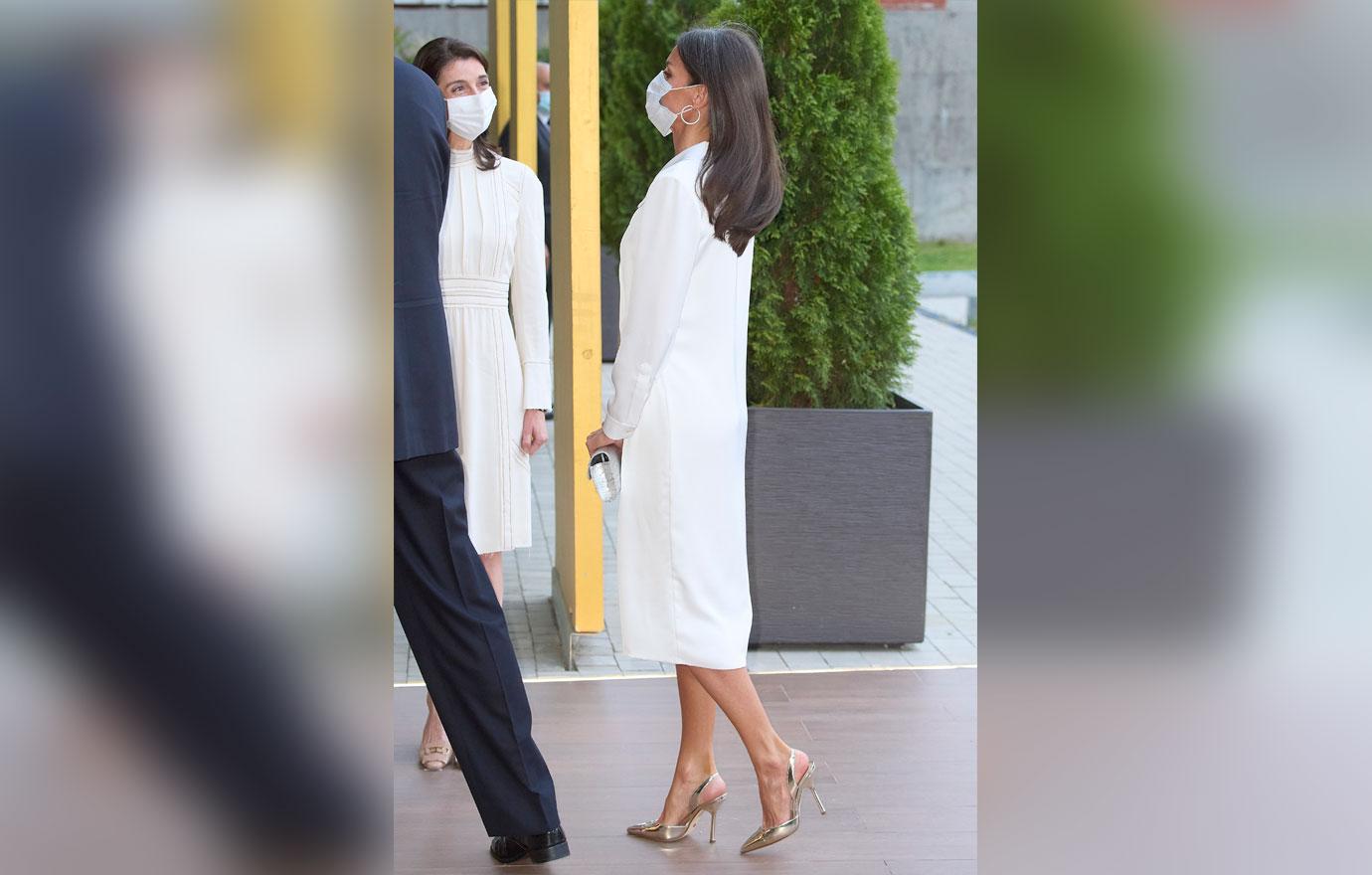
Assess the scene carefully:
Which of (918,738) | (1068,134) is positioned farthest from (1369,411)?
(918,738)

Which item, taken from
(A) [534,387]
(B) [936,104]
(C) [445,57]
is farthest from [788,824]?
(B) [936,104]

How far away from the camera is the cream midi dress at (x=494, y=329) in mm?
4414

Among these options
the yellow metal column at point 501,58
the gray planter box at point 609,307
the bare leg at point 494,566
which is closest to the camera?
the bare leg at point 494,566

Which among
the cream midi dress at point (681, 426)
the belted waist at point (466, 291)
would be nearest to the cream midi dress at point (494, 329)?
the belted waist at point (466, 291)

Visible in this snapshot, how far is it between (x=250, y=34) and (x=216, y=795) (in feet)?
2.39

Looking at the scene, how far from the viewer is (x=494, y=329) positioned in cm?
448

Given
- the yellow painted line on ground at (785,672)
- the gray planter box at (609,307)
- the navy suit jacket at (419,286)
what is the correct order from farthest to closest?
the gray planter box at (609,307), the yellow painted line on ground at (785,672), the navy suit jacket at (419,286)

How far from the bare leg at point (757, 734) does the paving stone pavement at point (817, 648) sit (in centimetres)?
127

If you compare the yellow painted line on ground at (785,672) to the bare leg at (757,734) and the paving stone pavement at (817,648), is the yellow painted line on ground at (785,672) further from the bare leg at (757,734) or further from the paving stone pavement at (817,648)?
the bare leg at (757,734)

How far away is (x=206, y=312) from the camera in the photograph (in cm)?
159

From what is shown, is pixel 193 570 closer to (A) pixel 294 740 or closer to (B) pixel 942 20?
(A) pixel 294 740

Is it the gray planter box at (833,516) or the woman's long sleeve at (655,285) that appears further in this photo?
the gray planter box at (833,516)

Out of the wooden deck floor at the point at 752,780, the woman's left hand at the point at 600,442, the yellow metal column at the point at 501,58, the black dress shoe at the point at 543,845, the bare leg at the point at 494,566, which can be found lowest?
the wooden deck floor at the point at 752,780

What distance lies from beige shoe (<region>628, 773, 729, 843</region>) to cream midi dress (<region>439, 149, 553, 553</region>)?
96 centimetres
